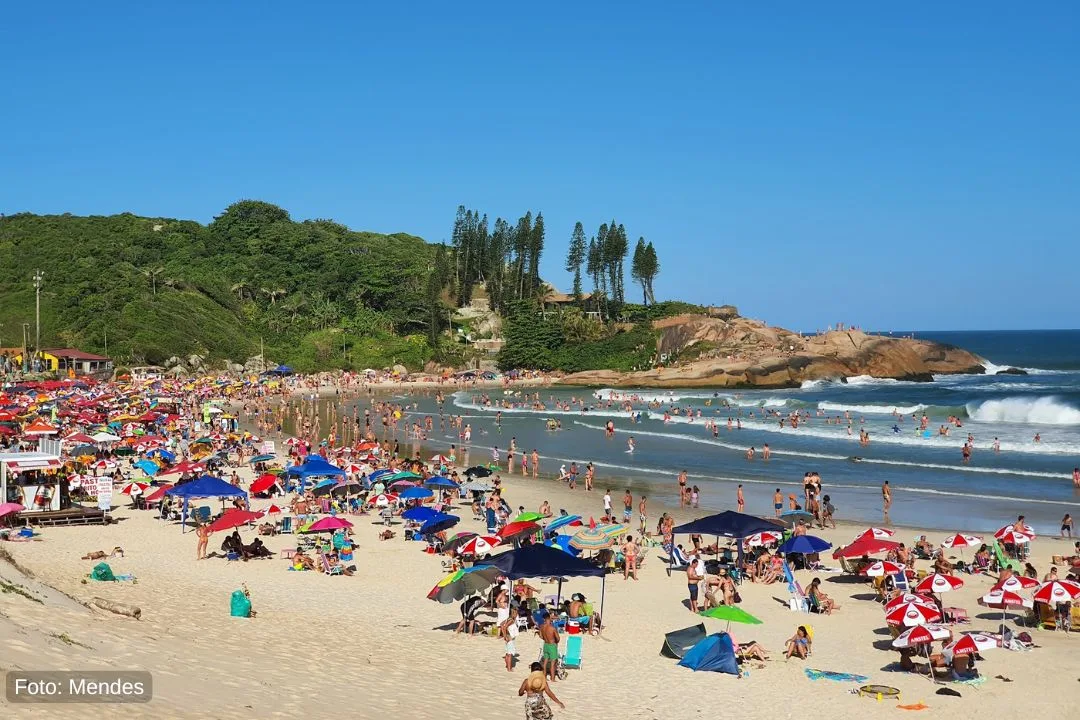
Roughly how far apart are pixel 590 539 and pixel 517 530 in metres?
1.86

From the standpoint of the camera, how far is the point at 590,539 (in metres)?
17.6

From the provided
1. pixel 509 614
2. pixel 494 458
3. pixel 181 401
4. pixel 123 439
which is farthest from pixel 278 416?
pixel 509 614

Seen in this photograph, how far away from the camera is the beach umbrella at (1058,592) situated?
13617 millimetres

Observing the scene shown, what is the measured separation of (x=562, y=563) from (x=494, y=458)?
76.4 feet

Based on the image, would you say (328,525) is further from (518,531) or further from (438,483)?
(438,483)

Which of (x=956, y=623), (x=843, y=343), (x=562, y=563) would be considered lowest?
(x=956, y=623)

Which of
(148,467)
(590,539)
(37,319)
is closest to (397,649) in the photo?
(590,539)

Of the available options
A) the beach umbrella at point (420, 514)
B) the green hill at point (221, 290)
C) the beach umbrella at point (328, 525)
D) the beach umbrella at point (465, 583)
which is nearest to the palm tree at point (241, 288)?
the green hill at point (221, 290)

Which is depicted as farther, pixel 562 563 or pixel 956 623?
pixel 956 623

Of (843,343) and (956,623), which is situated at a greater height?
(843,343)

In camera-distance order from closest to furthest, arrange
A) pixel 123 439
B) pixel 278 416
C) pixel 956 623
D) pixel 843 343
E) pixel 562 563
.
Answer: pixel 562 563 < pixel 956 623 < pixel 123 439 < pixel 278 416 < pixel 843 343

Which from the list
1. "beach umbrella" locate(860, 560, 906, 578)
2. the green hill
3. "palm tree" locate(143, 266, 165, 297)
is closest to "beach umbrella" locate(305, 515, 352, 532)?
"beach umbrella" locate(860, 560, 906, 578)

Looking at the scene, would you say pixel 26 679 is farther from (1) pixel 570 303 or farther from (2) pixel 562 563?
(1) pixel 570 303

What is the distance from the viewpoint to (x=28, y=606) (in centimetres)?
1034
